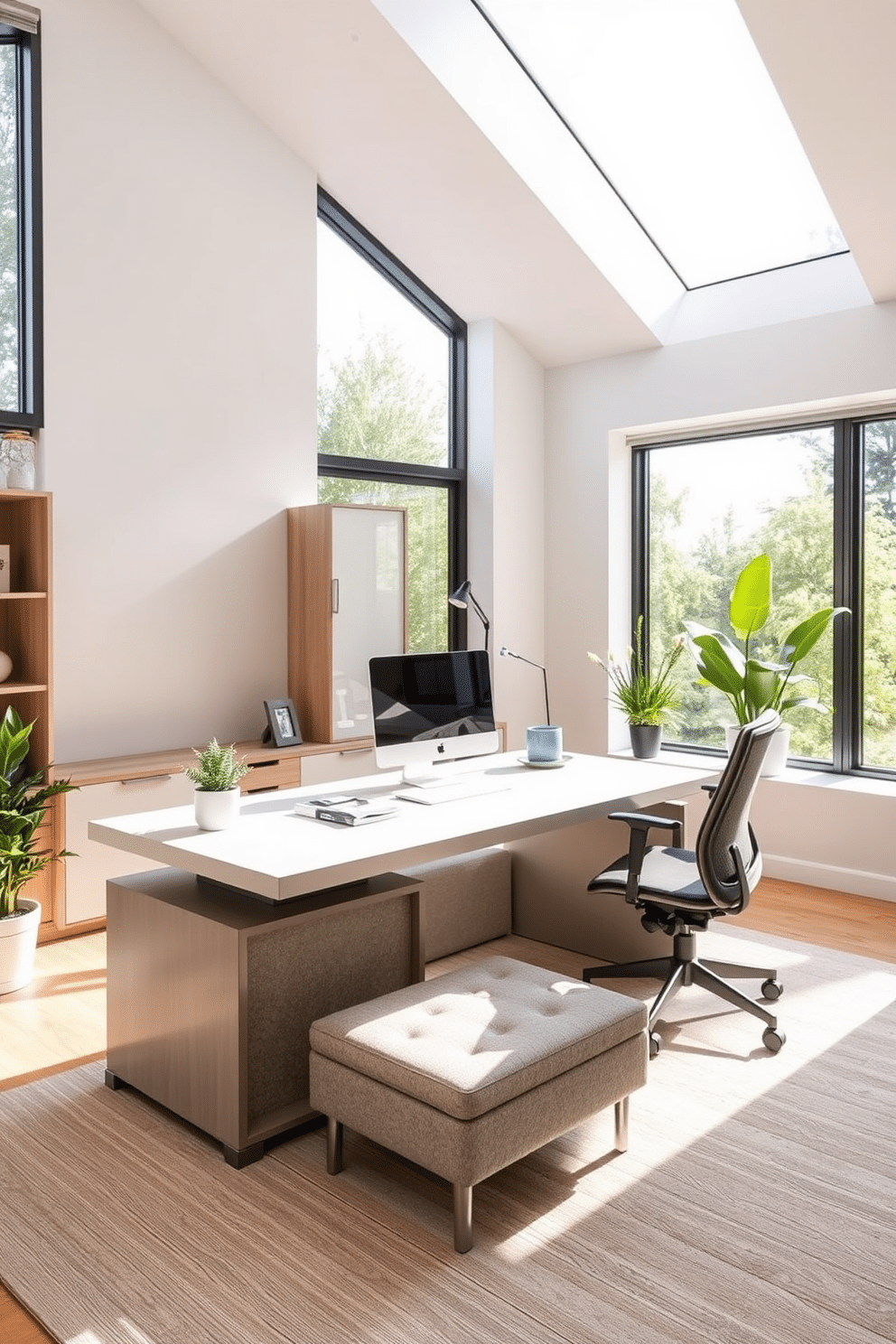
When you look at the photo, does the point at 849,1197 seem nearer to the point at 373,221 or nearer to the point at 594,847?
the point at 594,847

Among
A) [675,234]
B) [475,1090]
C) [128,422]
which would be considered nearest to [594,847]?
[475,1090]

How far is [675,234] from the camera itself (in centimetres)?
526

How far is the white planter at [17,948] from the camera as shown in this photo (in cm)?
353

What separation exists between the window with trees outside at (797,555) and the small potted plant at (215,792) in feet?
10.1

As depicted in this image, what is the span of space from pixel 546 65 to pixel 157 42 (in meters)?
1.70

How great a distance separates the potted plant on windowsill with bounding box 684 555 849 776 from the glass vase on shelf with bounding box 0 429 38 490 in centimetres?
294

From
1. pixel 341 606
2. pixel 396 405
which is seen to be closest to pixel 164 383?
pixel 341 606

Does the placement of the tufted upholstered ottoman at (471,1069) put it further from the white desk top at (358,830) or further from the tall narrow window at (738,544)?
the tall narrow window at (738,544)

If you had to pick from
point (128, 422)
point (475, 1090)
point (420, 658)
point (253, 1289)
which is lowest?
point (253, 1289)

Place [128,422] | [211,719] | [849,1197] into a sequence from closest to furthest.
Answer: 1. [849,1197]
2. [128,422]
3. [211,719]

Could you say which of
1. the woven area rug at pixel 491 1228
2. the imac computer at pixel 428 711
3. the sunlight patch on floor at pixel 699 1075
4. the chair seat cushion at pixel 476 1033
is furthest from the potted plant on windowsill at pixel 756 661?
the chair seat cushion at pixel 476 1033

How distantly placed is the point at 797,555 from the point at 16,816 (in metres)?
3.70

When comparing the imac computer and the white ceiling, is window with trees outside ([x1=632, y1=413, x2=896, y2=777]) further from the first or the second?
the imac computer

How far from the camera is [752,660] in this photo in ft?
16.0
